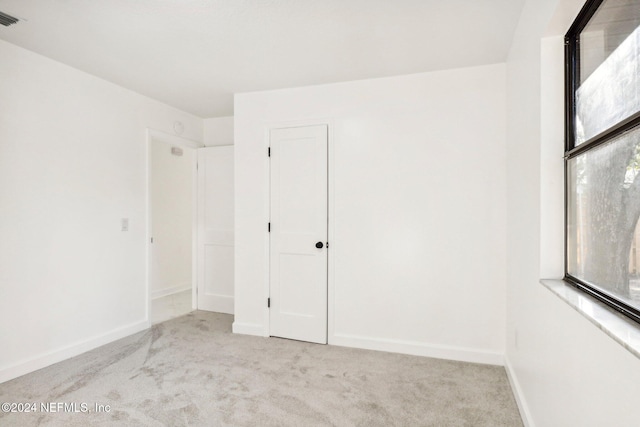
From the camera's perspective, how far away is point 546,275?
172cm

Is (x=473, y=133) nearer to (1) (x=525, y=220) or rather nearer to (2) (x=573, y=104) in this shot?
(1) (x=525, y=220)

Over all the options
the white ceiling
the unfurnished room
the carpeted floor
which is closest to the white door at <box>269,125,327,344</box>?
the unfurnished room

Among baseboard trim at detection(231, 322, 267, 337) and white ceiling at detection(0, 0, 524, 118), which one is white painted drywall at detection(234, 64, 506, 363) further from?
white ceiling at detection(0, 0, 524, 118)

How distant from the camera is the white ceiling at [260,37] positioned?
214 centimetres

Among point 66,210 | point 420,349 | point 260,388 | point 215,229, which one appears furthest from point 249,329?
point 66,210

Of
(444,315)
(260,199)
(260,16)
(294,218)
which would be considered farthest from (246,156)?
(444,315)

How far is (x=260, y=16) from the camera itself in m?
2.24

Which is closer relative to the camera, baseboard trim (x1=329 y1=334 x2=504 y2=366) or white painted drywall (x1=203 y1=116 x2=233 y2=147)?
baseboard trim (x1=329 y1=334 x2=504 y2=366)

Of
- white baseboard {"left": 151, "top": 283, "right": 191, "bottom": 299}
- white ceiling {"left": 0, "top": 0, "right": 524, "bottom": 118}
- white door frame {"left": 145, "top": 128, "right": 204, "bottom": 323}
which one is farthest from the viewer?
white baseboard {"left": 151, "top": 283, "right": 191, "bottom": 299}

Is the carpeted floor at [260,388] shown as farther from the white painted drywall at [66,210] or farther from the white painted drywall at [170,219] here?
the white painted drywall at [170,219]

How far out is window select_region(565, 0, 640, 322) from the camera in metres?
1.05

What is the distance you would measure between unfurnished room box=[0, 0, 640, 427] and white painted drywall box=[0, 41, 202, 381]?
0.06 feet

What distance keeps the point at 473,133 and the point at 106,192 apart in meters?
3.48

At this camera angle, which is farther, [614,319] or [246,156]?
[246,156]
